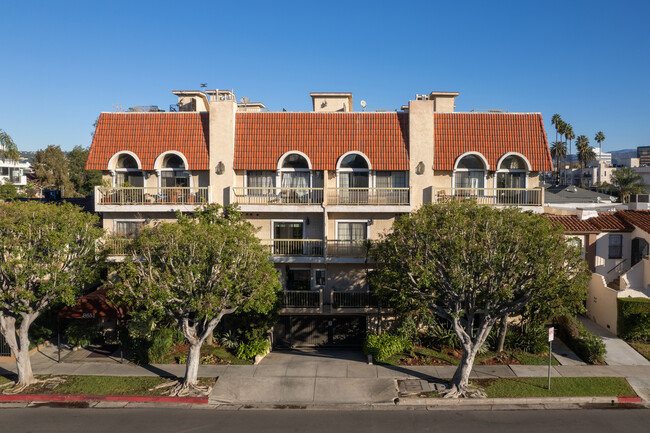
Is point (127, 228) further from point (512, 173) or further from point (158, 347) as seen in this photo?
point (512, 173)

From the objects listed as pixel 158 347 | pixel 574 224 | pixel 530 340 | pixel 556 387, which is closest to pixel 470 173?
pixel 574 224

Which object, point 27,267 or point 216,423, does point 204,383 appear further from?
point 27,267

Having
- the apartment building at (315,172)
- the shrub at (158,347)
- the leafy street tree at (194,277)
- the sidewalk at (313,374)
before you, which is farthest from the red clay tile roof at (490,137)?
the shrub at (158,347)

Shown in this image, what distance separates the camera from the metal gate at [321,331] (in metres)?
24.5

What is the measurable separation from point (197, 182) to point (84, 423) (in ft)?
41.6

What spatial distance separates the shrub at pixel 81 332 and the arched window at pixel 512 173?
21.7 meters

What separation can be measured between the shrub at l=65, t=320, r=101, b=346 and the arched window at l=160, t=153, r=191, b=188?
7.78 meters

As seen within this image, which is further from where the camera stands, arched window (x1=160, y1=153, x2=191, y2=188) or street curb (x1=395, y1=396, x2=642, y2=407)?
arched window (x1=160, y1=153, x2=191, y2=188)

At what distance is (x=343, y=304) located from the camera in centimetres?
2338

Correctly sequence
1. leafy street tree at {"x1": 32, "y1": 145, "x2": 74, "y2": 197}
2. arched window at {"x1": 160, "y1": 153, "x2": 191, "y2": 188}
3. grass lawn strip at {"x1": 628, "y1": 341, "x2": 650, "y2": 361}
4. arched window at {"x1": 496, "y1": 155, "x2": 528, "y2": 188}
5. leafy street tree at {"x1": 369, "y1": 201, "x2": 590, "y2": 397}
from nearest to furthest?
leafy street tree at {"x1": 369, "y1": 201, "x2": 590, "y2": 397}, grass lawn strip at {"x1": 628, "y1": 341, "x2": 650, "y2": 361}, arched window at {"x1": 496, "y1": 155, "x2": 528, "y2": 188}, arched window at {"x1": 160, "y1": 153, "x2": 191, "y2": 188}, leafy street tree at {"x1": 32, "y1": 145, "x2": 74, "y2": 197}

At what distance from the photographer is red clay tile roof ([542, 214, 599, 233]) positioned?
2680 centimetres

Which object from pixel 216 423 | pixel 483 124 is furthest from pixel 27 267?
pixel 483 124

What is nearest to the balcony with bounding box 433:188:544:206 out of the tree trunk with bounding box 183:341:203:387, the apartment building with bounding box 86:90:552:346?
the apartment building with bounding box 86:90:552:346

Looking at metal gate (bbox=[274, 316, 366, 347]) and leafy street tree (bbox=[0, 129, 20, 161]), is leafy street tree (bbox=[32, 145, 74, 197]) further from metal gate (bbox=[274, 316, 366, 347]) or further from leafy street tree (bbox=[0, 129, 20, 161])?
metal gate (bbox=[274, 316, 366, 347])
